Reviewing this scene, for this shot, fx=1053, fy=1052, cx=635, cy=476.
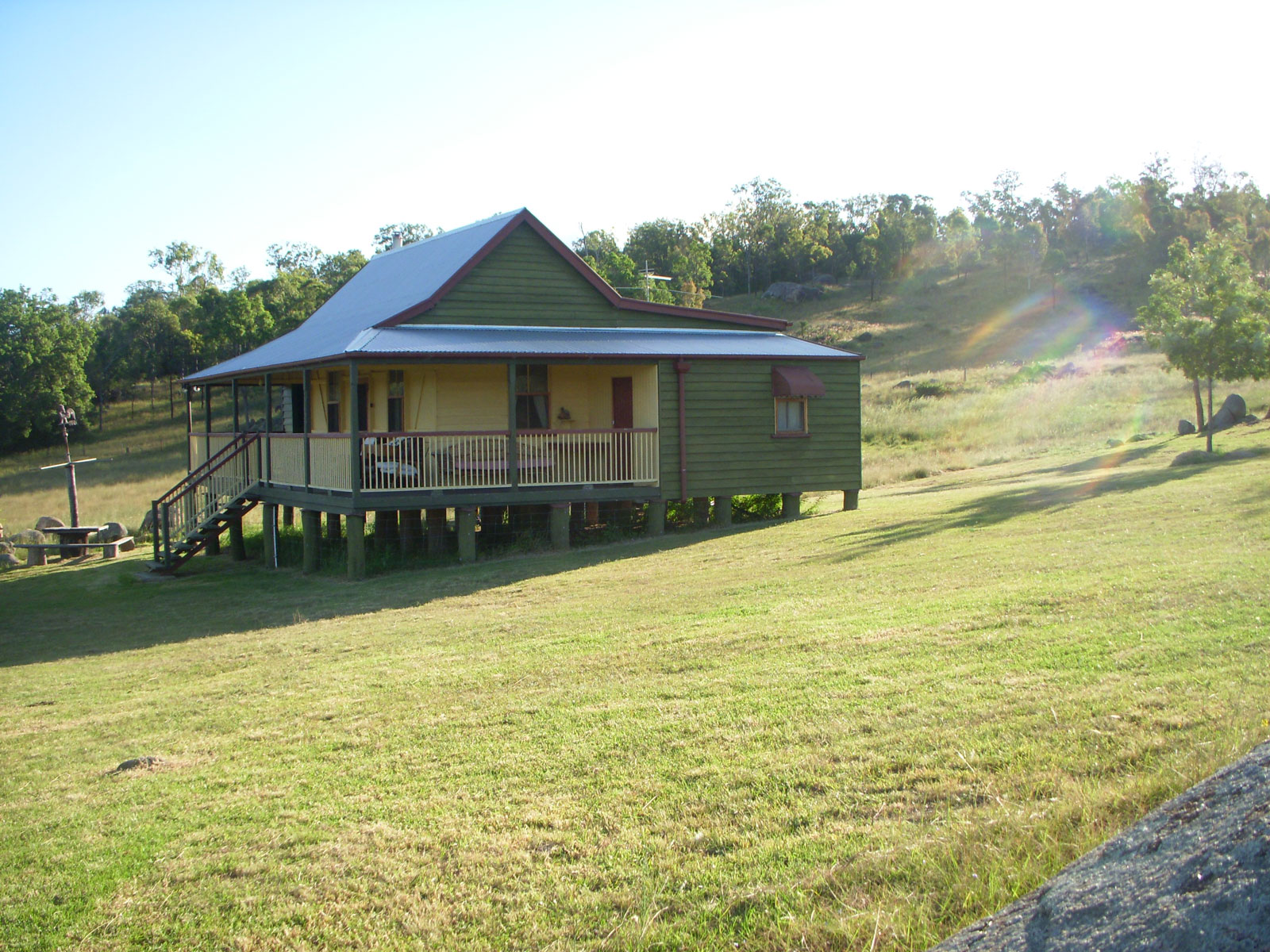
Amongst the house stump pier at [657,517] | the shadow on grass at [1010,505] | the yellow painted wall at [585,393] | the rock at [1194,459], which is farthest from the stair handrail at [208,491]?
the rock at [1194,459]

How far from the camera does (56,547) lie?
2505cm

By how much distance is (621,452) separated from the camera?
779 inches

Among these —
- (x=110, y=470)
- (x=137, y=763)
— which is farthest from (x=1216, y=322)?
(x=110, y=470)

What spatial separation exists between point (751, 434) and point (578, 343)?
3.93 meters

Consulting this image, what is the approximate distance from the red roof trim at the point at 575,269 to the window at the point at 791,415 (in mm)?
2067

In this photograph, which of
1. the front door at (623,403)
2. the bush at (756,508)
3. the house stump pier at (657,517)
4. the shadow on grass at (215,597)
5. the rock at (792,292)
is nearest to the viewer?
the shadow on grass at (215,597)

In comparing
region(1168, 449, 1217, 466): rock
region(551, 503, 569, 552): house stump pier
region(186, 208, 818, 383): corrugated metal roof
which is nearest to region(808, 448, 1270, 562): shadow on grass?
region(1168, 449, 1217, 466): rock

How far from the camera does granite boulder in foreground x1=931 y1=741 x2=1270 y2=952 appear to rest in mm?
2502

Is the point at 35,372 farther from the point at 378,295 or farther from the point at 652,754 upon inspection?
the point at 652,754

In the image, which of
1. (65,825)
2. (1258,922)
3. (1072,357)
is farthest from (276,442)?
(1072,357)

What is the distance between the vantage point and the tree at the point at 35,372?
Result: 63688mm

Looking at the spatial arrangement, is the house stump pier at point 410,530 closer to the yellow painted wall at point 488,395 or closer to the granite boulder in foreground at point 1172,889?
the yellow painted wall at point 488,395

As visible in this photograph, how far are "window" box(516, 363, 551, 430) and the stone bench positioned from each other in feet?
36.6

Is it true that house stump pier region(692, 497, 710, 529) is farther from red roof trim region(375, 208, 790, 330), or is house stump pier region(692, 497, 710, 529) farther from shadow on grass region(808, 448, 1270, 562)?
shadow on grass region(808, 448, 1270, 562)
